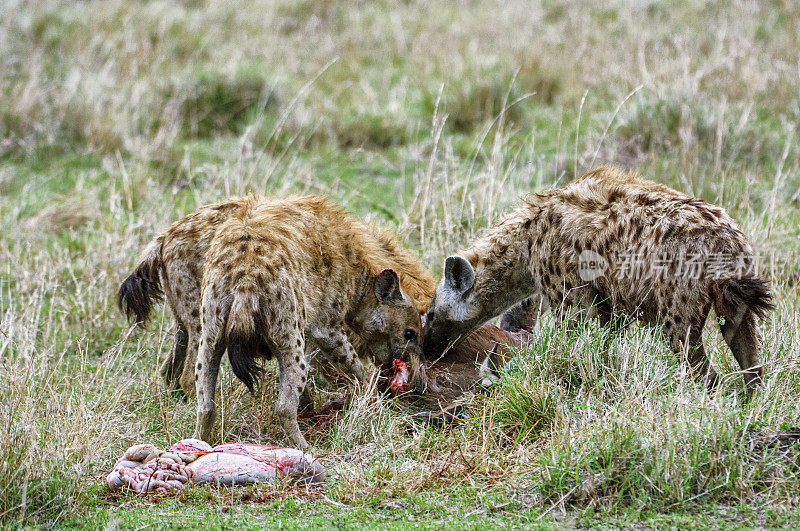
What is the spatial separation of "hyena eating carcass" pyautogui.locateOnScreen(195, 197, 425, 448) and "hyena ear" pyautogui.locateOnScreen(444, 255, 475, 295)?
0.29 metres

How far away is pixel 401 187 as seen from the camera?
9211mm

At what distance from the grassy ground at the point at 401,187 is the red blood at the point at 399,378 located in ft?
1.58

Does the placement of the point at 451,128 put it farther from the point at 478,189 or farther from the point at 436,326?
the point at 436,326

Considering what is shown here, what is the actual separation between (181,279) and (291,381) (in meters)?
1.08

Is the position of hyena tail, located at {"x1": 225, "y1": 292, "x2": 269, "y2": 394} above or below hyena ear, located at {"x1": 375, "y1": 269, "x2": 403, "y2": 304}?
above

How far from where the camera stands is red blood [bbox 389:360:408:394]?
5.78 meters

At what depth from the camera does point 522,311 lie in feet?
22.0

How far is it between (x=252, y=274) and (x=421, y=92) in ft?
24.5

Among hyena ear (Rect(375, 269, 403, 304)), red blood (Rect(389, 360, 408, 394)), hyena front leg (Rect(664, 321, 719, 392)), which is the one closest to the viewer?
hyena front leg (Rect(664, 321, 719, 392))

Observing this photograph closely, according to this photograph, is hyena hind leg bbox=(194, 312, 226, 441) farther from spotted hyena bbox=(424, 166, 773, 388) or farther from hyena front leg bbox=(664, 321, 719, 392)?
hyena front leg bbox=(664, 321, 719, 392)

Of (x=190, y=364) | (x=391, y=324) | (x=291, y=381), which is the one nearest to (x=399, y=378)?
(x=391, y=324)

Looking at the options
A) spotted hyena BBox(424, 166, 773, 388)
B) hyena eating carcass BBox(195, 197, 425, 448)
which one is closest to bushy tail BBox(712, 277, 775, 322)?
spotted hyena BBox(424, 166, 773, 388)

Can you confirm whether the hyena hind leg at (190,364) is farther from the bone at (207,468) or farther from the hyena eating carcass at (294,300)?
the bone at (207,468)

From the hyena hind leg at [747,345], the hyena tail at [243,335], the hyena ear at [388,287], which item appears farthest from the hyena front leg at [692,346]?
the hyena tail at [243,335]
